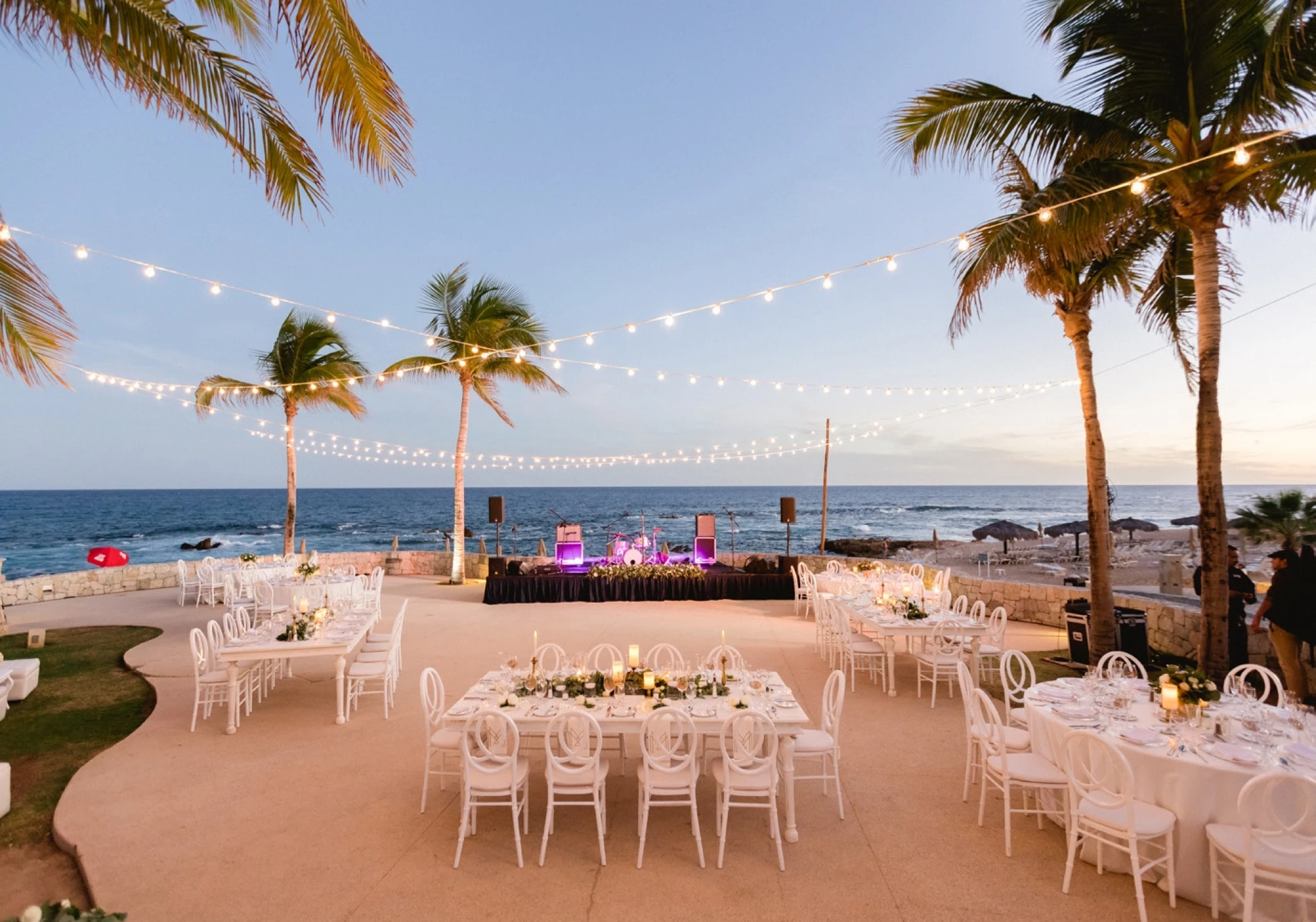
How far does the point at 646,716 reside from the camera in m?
3.97

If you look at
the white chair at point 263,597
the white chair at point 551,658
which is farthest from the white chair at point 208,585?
the white chair at point 551,658

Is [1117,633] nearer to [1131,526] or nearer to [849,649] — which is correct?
[849,649]

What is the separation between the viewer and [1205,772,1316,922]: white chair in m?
2.75

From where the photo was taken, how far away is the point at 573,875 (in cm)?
342

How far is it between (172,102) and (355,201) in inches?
280

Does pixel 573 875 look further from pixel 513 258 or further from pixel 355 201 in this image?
pixel 513 258

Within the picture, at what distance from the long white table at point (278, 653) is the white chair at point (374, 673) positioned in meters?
0.10

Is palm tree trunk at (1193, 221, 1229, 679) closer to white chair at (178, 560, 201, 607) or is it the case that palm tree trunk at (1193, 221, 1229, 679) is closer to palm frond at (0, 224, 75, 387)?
palm frond at (0, 224, 75, 387)

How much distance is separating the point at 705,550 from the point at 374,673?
9813 millimetres

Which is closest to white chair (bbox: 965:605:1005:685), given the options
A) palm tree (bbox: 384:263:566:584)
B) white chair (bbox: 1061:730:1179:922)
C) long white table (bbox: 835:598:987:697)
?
long white table (bbox: 835:598:987:697)

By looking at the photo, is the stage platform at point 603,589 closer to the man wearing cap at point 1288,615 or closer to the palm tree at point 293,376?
the palm tree at point 293,376

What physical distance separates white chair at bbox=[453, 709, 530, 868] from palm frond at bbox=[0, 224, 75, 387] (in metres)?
3.26

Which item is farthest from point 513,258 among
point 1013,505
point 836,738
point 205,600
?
point 1013,505

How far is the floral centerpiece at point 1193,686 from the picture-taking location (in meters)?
3.73
